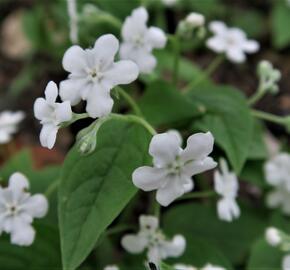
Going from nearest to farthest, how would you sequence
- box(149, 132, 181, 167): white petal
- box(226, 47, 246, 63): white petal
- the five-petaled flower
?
1. box(149, 132, 181, 167): white petal
2. the five-petaled flower
3. box(226, 47, 246, 63): white petal

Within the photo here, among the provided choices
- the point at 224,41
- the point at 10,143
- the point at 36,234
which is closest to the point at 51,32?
the point at 10,143

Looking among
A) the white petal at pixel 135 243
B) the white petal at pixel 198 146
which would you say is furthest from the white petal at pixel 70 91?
the white petal at pixel 135 243

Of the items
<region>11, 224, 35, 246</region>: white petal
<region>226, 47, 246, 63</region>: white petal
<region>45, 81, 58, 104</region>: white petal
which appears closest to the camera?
<region>45, 81, 58, 104</region>: white petal

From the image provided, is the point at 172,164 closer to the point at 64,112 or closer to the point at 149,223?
the point at 64,112

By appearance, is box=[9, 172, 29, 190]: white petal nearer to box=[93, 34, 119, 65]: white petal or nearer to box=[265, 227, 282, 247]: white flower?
box=[93, 34, 119, 65]: white petal

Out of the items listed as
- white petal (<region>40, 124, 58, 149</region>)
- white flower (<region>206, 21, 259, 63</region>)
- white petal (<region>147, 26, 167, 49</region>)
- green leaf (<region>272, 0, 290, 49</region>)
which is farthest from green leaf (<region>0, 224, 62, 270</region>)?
green leaf (<region>272, 0, 290, 49</region>)

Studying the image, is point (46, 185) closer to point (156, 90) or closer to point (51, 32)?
point (156, 90)
